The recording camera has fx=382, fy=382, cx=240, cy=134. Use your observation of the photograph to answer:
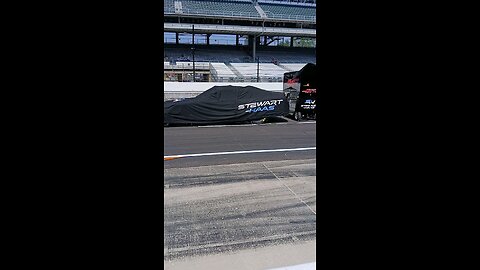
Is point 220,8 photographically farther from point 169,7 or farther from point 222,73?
point 222,73

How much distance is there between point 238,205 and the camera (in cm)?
598

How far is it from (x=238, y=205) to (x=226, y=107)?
1086cm

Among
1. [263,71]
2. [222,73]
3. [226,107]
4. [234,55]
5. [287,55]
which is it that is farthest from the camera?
[287,55]

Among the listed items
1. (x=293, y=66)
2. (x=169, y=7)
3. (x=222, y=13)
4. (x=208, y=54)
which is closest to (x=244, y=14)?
(x=222, y=13)

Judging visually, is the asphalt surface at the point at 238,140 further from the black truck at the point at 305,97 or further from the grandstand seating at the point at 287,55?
the grandstand seating at the point at 287,55

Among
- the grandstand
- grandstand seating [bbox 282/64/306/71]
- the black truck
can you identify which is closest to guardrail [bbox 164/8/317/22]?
the grandstand

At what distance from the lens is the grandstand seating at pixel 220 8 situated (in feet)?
163

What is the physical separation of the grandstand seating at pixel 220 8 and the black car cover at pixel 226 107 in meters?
34.4

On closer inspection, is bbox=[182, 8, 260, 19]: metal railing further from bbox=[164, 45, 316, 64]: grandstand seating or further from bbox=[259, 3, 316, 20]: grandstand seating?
bbox=[164, 45, 316, 64]: grandstand seating

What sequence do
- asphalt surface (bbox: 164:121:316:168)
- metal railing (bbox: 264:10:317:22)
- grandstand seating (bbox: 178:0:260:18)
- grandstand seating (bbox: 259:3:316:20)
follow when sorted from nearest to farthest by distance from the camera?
asphalt surface (bbox: 164:121:316:168) < grandstand seating (bbox: 178:0:260:18) < metal railing (bbox: 264:10:317:22) < grandstand seating (bbox: 259:3:316:20)

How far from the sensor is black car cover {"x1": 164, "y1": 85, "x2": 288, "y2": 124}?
52.4 feet

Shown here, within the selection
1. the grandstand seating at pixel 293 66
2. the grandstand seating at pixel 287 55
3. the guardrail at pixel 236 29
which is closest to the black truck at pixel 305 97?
the grandstand seating at pixel 293 66

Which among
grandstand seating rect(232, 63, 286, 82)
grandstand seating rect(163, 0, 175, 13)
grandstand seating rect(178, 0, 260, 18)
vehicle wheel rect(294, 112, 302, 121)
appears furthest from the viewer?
grandstand seating rect(178, 0, 260, 18)
